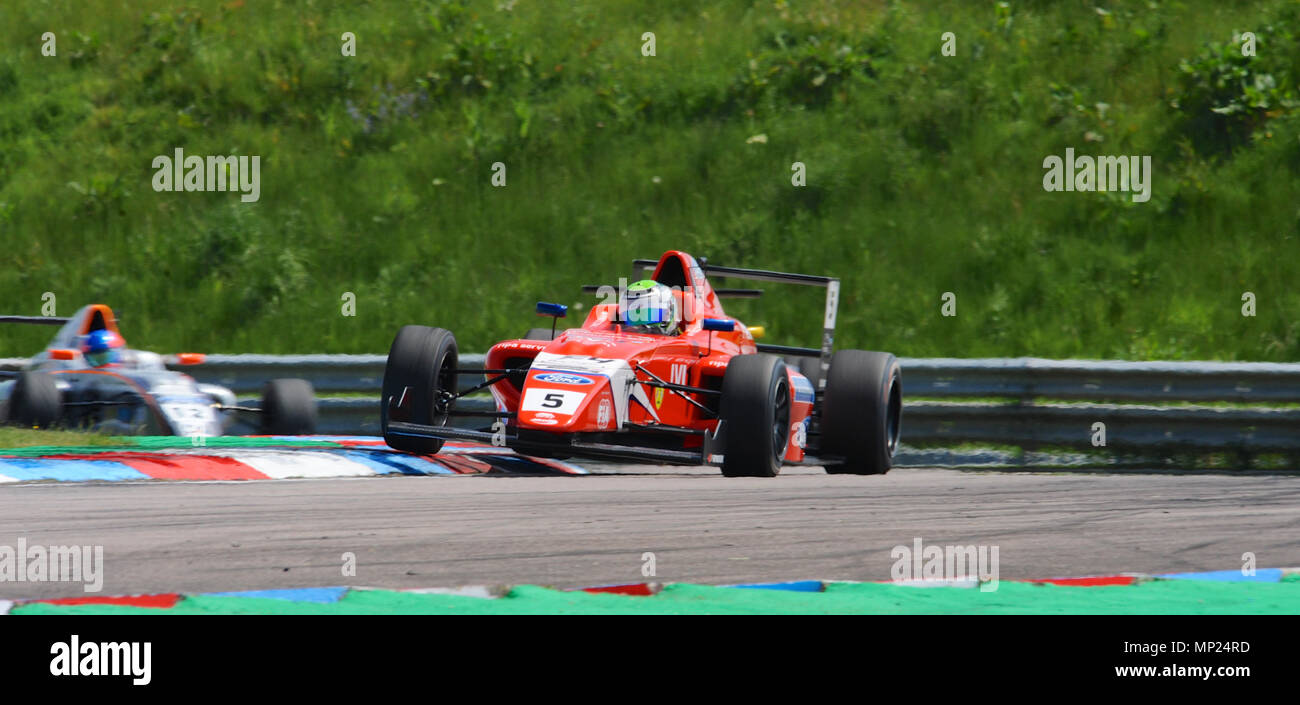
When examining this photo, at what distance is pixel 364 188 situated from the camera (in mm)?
17641

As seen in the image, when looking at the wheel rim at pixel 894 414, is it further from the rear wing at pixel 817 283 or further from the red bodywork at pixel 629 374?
the red bodywork at pixel 629 374

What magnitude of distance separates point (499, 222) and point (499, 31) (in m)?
3.64

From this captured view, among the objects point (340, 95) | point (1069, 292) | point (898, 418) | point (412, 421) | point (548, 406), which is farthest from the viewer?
point (340, 95)

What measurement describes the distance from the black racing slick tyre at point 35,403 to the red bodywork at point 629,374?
3370mm

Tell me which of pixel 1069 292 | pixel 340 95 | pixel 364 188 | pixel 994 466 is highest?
pixel 340 95

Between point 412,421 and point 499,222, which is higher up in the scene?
point 499,222

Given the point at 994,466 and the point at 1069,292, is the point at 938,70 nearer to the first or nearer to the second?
the point at 1069,292

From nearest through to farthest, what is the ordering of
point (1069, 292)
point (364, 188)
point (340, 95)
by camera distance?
point (1069, 292), point (364, 188), point (340, 95)

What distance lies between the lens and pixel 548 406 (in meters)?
8.70

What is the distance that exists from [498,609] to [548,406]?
446 cm

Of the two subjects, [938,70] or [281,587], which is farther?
[938,70]

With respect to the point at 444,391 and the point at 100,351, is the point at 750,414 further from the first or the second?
the point at 100,351

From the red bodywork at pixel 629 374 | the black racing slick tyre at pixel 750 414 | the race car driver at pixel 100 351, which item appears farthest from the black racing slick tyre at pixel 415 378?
the race car driver at pixel 100 351

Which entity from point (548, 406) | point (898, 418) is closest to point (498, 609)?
point (548, 406)
